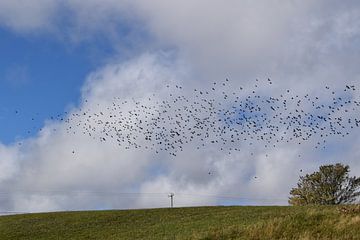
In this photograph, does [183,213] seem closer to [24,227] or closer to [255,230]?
[24,227]

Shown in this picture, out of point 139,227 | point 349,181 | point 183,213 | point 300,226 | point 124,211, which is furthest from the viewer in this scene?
point 349,181

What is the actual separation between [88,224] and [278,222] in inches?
1037

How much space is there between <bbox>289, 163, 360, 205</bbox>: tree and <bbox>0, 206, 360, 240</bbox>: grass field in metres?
31.0

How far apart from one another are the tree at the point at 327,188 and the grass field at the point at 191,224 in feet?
102

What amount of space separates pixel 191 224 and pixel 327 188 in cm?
4730

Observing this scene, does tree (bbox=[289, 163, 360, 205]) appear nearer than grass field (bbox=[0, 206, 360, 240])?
No

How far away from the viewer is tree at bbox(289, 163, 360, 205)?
281 feet

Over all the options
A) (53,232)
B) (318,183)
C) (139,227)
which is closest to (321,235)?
(139,227)

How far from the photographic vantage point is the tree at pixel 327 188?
85.8m

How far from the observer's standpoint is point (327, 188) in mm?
86500

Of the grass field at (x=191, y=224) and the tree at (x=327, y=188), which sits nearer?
the grass field at (x=191, y=224)

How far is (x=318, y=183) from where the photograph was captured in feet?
286

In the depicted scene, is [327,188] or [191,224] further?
[327,188]

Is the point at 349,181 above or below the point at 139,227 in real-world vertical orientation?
above
